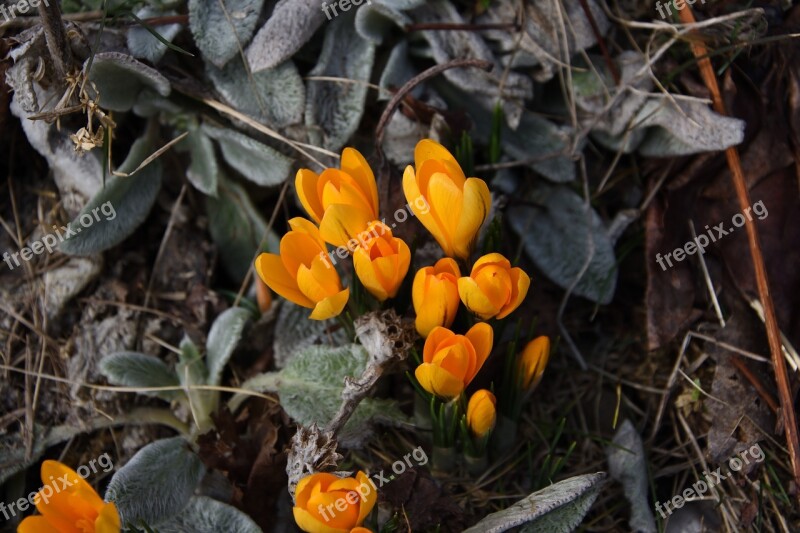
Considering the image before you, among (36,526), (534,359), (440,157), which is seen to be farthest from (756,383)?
(36,526)

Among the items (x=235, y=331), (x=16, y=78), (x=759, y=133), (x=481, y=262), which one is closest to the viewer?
(x=481, y=262)

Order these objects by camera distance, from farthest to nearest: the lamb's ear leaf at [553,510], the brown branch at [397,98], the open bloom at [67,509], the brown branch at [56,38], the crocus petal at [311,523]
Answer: the brown branch at [397,98], the brown branch at [56,38], the lamb's ear leaf at [553,510], the open bloom at [67,509], the crocus petal at [311,523]

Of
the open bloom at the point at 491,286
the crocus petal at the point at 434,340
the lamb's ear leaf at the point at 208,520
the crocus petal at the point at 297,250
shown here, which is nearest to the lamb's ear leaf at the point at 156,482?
the lamb's ear leaf at the point at 208,520

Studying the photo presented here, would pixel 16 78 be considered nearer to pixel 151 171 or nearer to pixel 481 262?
pixel 151 171

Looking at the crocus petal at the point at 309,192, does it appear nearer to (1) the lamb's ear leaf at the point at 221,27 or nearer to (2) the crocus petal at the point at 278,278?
(2) the crocus petal at the point at 278,278

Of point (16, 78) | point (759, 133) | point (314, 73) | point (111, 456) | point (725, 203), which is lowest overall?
point (111, 456)

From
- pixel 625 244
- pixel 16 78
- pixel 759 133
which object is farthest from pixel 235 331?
pixel 759 133

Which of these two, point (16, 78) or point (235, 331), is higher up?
point (16, 78)
